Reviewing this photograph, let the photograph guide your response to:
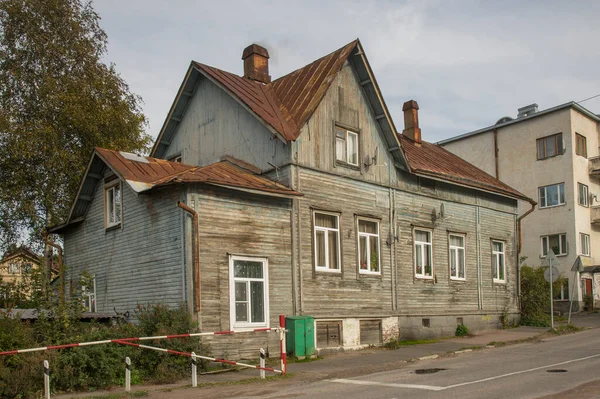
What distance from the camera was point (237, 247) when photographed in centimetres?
1673

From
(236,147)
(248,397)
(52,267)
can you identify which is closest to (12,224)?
(52,267)

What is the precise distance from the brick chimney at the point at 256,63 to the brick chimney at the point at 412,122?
309 inches

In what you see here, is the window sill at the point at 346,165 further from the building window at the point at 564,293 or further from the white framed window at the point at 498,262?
the building window at the point at 564,293

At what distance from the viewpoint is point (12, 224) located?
88.9 feet

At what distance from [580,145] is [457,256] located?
69.3 ft

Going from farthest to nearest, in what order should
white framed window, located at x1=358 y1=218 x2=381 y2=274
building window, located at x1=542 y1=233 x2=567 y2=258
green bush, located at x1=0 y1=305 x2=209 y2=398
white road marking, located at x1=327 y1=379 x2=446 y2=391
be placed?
building window, located at x1=542 y1=233 x2=567 y2=258 < white framed window, located at x1=358 y1=218 x2=381 y2=274 < green bush, located at x1=0 y1=305 x2=209 y2=398 < white road marking, located at x1=327 y1=379 x2=446 y2=391

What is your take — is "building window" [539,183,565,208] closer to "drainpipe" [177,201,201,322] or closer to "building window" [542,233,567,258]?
"building window" [542,233,567,258]

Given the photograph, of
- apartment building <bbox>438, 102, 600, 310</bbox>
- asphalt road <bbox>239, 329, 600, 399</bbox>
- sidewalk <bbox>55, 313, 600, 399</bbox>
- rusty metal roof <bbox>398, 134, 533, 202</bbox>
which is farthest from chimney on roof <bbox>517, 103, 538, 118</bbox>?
asphalt road <bbox>239, 329, 600, 399</bbox>

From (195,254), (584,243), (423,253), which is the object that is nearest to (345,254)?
(423,253)

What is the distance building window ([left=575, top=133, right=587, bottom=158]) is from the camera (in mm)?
40688

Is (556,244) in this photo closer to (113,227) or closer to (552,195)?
(552,195)

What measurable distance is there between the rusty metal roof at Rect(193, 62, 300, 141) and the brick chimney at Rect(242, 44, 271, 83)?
46cm

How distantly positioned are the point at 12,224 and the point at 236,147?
41.1 ft

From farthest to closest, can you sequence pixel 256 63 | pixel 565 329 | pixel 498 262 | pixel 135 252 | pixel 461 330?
pixel 498 262 → pixel 461 330 → pixel 565 329 → pixel 256 63 → pixel 135 252
